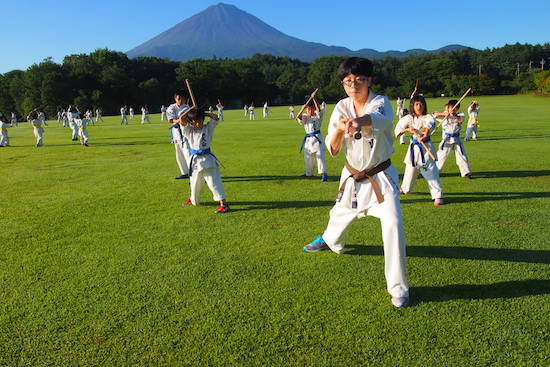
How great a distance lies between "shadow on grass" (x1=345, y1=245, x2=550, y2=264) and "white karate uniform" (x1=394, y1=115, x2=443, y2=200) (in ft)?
7.97

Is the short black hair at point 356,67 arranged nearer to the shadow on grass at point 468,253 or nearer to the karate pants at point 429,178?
the shadow on grass at point 468,253

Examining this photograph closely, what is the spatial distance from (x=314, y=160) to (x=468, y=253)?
18.9 ft

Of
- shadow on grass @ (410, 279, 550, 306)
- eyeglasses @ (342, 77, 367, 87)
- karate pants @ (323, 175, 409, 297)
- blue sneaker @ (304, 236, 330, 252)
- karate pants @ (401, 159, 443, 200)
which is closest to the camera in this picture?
karate pants @ (323, 175, 409, 297)

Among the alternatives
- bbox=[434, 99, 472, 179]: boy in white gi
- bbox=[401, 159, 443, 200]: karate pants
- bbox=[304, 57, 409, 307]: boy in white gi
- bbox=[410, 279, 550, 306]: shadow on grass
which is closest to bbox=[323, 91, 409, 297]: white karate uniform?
bbox=[304, 57, 409, 307]: boy in white gi

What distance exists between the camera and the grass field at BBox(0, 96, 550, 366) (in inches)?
135

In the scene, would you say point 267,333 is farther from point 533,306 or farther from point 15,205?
point 15,205

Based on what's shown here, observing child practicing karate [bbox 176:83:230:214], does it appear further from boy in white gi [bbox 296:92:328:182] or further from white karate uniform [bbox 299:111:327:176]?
white karate uniform [bbox 299:111:327:176]

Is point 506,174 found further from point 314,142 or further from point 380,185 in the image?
point 380,185

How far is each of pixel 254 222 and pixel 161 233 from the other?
5.26ft

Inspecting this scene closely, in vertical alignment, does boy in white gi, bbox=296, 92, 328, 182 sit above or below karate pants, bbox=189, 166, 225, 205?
above

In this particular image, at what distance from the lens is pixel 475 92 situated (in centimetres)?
8238

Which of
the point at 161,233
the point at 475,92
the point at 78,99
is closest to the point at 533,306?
the point at 161,233

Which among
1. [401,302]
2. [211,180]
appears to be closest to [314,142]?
[211,180]

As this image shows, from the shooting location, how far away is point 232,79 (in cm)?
8944
